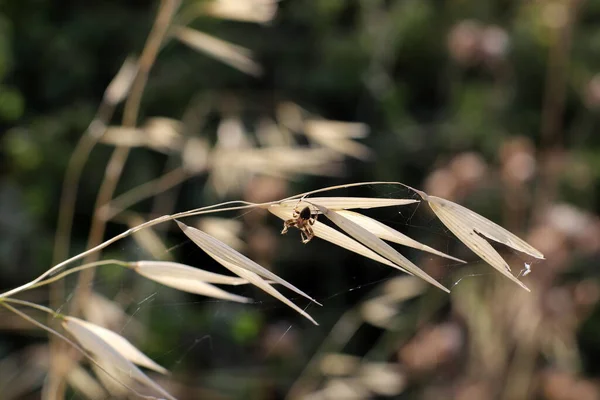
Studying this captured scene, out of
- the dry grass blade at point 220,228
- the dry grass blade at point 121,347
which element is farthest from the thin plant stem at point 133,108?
the dry grass blade at point 121,347

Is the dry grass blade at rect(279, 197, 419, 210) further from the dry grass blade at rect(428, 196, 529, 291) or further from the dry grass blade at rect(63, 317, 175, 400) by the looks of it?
the dry grass blade at rect(63, 317, 175, 400)

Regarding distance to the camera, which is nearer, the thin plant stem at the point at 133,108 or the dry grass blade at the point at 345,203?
the dry grass blade at the point at 345,203

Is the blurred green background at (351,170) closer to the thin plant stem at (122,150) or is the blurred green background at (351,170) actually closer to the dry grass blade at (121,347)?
the thin plant stem at (122,150)

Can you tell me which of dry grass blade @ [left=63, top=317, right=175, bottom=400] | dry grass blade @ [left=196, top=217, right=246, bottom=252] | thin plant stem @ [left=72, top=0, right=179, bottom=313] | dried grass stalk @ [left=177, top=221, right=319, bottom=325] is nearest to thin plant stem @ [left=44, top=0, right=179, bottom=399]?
thin plant stem @ [left=72, top=0, right=179, bottom=313]

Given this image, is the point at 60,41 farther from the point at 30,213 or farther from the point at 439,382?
the point at 439,382

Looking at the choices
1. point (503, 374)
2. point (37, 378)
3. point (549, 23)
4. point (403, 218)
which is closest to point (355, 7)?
point (549, 23)

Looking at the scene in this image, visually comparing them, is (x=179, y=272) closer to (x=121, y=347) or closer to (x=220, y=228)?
(x=121, y=347)
